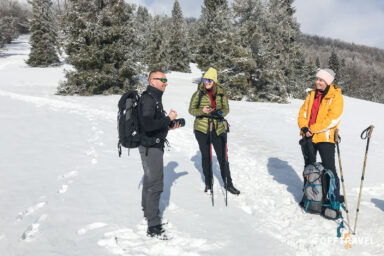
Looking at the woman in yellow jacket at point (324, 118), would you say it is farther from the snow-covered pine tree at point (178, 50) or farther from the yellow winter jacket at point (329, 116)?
the snow-covered pine tree at point (178, 50)

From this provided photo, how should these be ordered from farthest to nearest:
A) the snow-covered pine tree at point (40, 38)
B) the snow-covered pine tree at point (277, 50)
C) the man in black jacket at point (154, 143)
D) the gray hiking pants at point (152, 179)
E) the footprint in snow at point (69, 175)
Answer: the snow-covered pine tree at point (40, 38), the snow-covered pine tree at point (277, 50), the footprint in snow at point (69, 175), the gray hiking pants at point (152, 179), the man in black jacket at point (154, 143)

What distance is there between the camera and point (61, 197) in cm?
456

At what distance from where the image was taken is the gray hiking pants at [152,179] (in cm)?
351

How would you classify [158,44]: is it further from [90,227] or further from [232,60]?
[90,227]

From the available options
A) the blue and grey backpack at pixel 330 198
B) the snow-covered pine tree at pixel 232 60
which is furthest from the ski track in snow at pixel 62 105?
the snow-covered pine tree at pixel 232 60

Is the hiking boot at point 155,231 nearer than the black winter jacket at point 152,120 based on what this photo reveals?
No

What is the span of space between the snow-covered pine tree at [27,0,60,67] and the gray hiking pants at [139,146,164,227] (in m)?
33.0

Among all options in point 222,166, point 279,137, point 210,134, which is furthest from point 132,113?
point 279,137

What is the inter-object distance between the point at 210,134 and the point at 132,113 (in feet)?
6.22

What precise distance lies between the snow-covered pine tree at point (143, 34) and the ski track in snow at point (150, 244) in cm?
1632

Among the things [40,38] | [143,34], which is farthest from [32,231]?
[143,34]

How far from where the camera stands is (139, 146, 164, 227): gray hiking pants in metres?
3.51

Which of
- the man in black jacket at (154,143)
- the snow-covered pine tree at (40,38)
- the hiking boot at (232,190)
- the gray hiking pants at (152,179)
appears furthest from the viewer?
the snow-covered pine tree at (40,38)

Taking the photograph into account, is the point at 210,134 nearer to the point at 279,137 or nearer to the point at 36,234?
the point at 36,234
